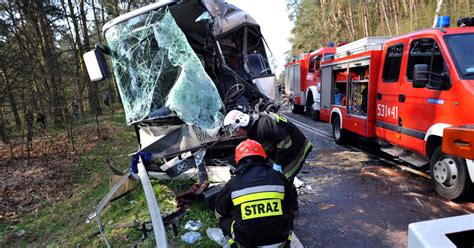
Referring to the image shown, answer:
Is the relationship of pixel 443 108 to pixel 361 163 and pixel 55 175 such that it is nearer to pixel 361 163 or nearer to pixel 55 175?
pixel 361 163

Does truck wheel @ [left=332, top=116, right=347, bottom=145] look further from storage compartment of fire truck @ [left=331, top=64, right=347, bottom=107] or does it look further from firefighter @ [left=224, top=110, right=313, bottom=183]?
firefighter @ [left=224, top=110, right=313, bottom=183]

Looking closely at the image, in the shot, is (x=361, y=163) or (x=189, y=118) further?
(x=361, y=163)

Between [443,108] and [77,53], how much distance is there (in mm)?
11613

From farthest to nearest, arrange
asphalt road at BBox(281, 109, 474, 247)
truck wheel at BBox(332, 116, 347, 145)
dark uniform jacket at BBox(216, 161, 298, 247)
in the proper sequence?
1. truck wheel at BBox(332, 116, 347, 145)
2. asphalt road at BBox(281, 109, 474, 247)
3. dark uniform jacket at BBox(216, 161, 298, 247)

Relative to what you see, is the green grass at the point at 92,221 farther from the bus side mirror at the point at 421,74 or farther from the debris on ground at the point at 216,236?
the bus side mirror at the point at 421,74

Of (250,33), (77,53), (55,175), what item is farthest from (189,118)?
(77,53)

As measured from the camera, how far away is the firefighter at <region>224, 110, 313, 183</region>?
3.48 m

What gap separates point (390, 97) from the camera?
539cm

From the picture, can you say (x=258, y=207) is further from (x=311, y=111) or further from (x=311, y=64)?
(x=311, y=64)

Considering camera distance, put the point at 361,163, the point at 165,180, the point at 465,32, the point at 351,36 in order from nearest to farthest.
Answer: the point at 465,32, the point at 165,180, the point at 361,163, the point at 351,36

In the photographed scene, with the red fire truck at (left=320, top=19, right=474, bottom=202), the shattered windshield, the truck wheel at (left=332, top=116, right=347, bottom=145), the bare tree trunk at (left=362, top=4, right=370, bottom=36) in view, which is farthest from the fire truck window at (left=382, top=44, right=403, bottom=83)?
the bare tree trunk at (left=362, top=4, right=370, bottom=36)

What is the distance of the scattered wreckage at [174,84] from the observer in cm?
401

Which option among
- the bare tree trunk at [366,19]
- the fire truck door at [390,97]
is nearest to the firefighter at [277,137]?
the fire truck door at [390,97]

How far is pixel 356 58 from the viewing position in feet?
21.5
